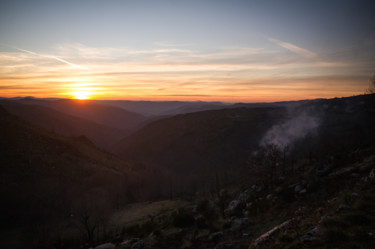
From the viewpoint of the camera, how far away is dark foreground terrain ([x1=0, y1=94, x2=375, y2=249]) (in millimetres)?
11359

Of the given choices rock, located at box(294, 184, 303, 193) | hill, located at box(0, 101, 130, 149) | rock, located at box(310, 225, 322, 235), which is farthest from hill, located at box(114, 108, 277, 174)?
rock, located at box(310, 225, 322, 235)

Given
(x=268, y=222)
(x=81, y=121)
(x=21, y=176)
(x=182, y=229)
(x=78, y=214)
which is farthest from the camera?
(x=81, y=121)

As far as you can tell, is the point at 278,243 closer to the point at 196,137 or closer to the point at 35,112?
the point at 196,137

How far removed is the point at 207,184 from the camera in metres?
50.8

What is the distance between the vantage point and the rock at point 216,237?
44.8 ft

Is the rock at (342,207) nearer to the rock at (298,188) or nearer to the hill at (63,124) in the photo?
the rock at (298,188)

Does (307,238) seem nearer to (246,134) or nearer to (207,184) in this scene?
(207,184)

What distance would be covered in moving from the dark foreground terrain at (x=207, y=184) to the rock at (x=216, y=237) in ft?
0.27

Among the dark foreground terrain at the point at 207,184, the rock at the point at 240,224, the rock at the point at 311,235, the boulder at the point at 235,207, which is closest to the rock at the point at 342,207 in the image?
the dark foreground terrain at the point at 207,184

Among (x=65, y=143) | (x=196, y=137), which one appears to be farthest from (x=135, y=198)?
(x=196, y=137)

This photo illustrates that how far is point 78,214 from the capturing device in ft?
115

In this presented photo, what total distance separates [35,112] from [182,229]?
475 feet

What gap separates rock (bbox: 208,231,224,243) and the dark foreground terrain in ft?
0.27

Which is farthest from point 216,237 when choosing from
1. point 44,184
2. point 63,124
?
point 63,124
